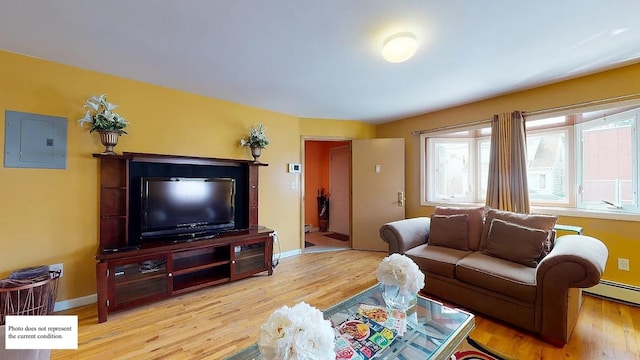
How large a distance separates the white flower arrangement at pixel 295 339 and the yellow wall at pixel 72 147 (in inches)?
95.5

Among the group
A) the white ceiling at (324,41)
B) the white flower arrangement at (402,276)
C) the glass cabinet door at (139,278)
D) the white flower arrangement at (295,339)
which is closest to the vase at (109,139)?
the white ceiling at (324,41)

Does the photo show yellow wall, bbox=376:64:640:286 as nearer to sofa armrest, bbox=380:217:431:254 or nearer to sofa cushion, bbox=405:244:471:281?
sofa cushion, bbox=405:244:471:281

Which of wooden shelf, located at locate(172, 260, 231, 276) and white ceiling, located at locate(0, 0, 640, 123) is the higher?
white ceiling, located at locate(0, 0, 640, 123)

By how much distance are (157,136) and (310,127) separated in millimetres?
2164

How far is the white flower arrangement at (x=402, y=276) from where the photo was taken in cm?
160

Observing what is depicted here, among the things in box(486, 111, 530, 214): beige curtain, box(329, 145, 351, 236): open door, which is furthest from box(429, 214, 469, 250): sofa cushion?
box(329, 145, 351, 236): open door

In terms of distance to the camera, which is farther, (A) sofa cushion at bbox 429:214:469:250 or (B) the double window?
(A) sofa cushion at bbox 429:214:469:250

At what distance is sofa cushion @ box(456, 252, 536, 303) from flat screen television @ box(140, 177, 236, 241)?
101 inches

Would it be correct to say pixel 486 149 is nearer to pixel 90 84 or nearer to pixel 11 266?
pixel 90 84

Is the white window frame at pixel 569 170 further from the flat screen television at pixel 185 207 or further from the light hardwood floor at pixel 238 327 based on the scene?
the flat screen television at pixel 185 207

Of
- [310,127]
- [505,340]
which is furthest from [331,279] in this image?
[310,127]

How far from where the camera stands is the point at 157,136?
277cm

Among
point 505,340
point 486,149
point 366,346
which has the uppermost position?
point 486,149

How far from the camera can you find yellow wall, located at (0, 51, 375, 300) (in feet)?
6.89
